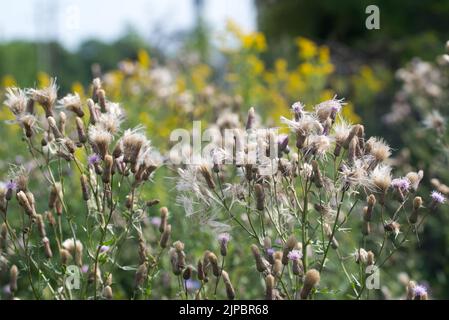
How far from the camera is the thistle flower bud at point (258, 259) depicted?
2223 mm

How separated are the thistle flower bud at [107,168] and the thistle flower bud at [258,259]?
0.53m

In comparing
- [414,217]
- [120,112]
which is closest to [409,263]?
[414,217]

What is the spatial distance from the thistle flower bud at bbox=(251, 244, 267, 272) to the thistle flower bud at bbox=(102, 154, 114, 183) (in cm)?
53

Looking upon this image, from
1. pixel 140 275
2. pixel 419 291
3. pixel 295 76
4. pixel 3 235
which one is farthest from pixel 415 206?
pixel 295 76

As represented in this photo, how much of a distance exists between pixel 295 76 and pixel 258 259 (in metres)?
5.05

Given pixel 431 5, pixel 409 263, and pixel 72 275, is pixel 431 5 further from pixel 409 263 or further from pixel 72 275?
pixel 72 275

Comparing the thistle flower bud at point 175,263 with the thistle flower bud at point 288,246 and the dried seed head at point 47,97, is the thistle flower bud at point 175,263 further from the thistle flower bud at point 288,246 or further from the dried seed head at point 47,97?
the dried seed head at point 47,97

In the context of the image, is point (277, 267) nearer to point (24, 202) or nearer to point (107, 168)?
point (107, 168)

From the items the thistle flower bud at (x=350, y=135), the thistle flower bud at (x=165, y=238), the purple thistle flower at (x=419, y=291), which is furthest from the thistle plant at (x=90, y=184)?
the purple thistle flower at (x=419, y=291)

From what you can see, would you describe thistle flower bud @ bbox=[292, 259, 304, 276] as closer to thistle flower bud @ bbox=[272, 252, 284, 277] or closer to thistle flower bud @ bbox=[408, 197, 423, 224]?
thistle flower bud @ bbox=[272, 252, 284, 277]

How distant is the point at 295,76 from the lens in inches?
→ 279

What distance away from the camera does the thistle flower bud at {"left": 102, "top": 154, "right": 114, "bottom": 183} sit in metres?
2.23

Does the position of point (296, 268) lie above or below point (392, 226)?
below

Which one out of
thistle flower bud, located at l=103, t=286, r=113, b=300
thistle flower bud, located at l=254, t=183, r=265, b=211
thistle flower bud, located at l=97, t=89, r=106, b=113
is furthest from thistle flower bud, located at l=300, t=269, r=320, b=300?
thistle flower bud, located at l=97, t=89, r=106, b=113
